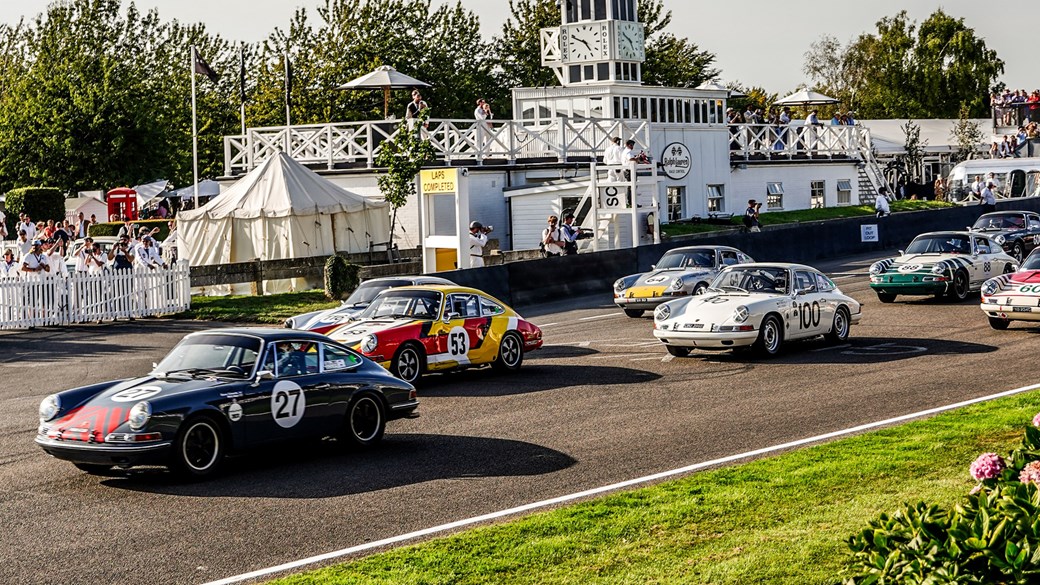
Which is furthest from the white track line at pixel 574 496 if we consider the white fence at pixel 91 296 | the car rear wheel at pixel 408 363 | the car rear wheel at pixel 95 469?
the white fence at pixel 91 296

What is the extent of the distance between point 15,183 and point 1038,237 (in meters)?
49.4

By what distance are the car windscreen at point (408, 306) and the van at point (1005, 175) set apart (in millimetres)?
37935

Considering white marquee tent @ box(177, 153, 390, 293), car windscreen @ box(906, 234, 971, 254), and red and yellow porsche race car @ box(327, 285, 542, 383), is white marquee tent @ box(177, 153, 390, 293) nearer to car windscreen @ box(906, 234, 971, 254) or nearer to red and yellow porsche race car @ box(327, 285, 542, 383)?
car windscreen @ box(906, 234, 971, 254)

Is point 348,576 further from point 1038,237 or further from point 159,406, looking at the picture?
point 1038,237

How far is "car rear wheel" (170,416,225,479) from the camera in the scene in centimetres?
1212

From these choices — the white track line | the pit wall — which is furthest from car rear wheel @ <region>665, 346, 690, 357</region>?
the pit wall

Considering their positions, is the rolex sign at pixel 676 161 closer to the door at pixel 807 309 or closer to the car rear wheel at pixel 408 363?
the door at pixel 807 309

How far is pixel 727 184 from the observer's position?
50.0 m

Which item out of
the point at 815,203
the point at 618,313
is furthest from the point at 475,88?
the point at 618,313

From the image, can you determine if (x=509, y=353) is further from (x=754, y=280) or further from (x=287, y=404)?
(x=287, y=404)

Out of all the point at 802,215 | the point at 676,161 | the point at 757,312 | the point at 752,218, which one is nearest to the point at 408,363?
the point at 757,312

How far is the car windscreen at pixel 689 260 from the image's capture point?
27453mm

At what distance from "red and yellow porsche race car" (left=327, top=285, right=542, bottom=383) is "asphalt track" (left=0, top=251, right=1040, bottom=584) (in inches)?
15.1

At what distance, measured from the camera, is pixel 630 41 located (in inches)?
1881
